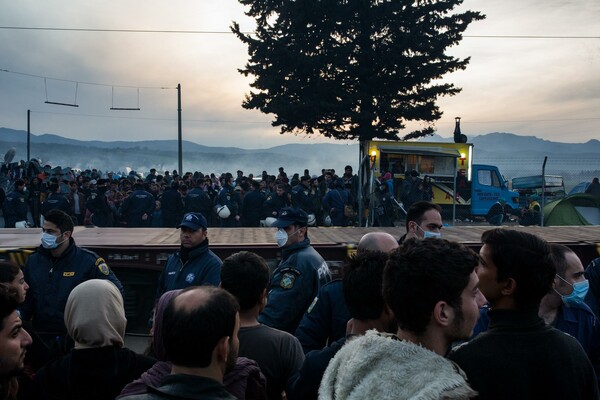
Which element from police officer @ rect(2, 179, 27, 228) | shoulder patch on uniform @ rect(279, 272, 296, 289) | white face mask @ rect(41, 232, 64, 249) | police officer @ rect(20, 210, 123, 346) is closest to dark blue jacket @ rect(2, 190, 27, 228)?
police officer @ rect(2, 179, 27, 228)

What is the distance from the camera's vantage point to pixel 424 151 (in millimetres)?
Answer: 19391

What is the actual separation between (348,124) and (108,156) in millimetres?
117276

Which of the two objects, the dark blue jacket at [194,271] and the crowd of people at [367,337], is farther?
the dark blue jacket at [194,271]

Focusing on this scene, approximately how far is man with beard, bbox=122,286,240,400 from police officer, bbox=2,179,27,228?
42.1 feet

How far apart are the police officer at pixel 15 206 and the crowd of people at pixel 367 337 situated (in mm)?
10605

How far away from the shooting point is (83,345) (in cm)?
267

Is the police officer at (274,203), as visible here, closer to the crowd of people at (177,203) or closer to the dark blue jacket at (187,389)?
the crowd of people at (177,203)

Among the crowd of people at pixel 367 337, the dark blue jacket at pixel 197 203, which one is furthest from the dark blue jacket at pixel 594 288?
the dark blue jacket at pixel 197 203

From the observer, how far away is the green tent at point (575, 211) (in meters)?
16.8

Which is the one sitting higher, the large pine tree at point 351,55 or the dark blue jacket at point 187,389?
the large pine tree at point 351,55

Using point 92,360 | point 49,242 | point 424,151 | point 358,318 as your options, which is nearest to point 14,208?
point 49,242

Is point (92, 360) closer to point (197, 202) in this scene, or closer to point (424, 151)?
point (197, 202)

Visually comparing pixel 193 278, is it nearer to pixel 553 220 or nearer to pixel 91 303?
pixel 91 303

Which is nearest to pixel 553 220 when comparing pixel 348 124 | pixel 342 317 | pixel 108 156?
pixel 348 124
